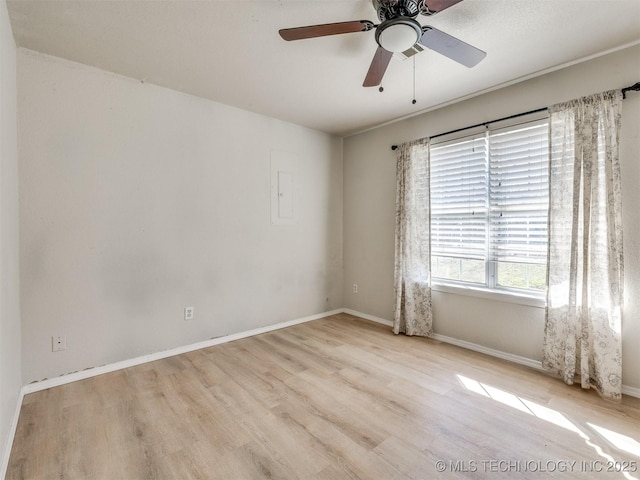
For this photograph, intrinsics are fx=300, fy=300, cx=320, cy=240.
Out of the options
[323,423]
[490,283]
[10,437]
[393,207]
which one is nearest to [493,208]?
[490,283]

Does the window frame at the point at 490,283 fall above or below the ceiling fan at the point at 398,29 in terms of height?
below

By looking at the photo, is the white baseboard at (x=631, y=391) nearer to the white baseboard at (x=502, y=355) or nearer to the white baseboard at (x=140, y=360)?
the white baseboard at (x=502, y=355)

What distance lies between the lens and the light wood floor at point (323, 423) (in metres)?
1.55

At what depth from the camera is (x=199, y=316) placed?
312 cm

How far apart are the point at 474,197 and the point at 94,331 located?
12.2 ft

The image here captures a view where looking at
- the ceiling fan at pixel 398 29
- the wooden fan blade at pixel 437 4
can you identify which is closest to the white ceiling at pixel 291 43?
the ceiling fan at pixel 398 29

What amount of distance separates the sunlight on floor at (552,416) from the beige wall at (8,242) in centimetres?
293

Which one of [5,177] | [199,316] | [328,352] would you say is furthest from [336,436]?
[5,177]

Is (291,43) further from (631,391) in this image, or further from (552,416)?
(631,391)

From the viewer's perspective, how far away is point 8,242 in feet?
6.06

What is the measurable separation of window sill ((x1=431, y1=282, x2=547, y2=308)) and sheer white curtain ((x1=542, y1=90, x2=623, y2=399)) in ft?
0.47

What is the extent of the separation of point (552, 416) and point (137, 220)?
139 inches

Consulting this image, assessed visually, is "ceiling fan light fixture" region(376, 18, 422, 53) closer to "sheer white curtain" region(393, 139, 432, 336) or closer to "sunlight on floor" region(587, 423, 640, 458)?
"sheer white curtain" region(393, 139, 432, 336)

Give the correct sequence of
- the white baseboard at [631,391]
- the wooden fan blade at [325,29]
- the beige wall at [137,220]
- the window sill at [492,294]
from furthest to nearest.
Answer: the window sill at [492,294], the beige wall at [137,220], the white baseboard at [631,391], the wooden fan blade at [325,29]
